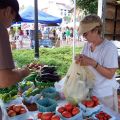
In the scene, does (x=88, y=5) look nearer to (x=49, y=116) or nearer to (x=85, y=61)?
(x=85, y=61)

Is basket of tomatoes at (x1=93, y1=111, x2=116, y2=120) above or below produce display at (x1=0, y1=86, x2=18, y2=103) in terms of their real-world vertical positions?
below

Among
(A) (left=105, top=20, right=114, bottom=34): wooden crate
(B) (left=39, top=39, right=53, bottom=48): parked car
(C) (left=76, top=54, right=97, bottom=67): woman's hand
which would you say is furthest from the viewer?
(B) (left=39, top=39, right=53, bottom=48): parked car

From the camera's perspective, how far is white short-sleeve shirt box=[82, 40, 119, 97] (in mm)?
2699

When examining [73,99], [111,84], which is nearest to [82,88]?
[73,99]

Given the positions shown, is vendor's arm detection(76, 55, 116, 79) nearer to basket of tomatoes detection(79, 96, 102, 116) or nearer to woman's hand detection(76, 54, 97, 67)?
woman's hand detection(76, 54, 97, 67)

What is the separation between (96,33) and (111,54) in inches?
10.3

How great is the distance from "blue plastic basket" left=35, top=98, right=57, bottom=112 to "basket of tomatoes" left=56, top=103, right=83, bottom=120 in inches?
2.3

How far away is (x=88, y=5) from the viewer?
51.6 feet

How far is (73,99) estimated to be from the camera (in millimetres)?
2547

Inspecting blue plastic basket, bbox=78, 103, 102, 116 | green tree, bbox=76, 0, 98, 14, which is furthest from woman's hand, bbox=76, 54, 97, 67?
green tree, bbox=76, 0, 98, 14

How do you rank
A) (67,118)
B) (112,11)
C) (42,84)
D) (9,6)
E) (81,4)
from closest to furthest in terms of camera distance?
(9,6), (67,118), (42,84), (112,11), (81,4)

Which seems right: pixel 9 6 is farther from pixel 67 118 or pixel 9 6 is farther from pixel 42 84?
pixel 42 84

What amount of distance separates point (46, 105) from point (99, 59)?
0.74 m

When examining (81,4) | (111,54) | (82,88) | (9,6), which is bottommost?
(82,88)
